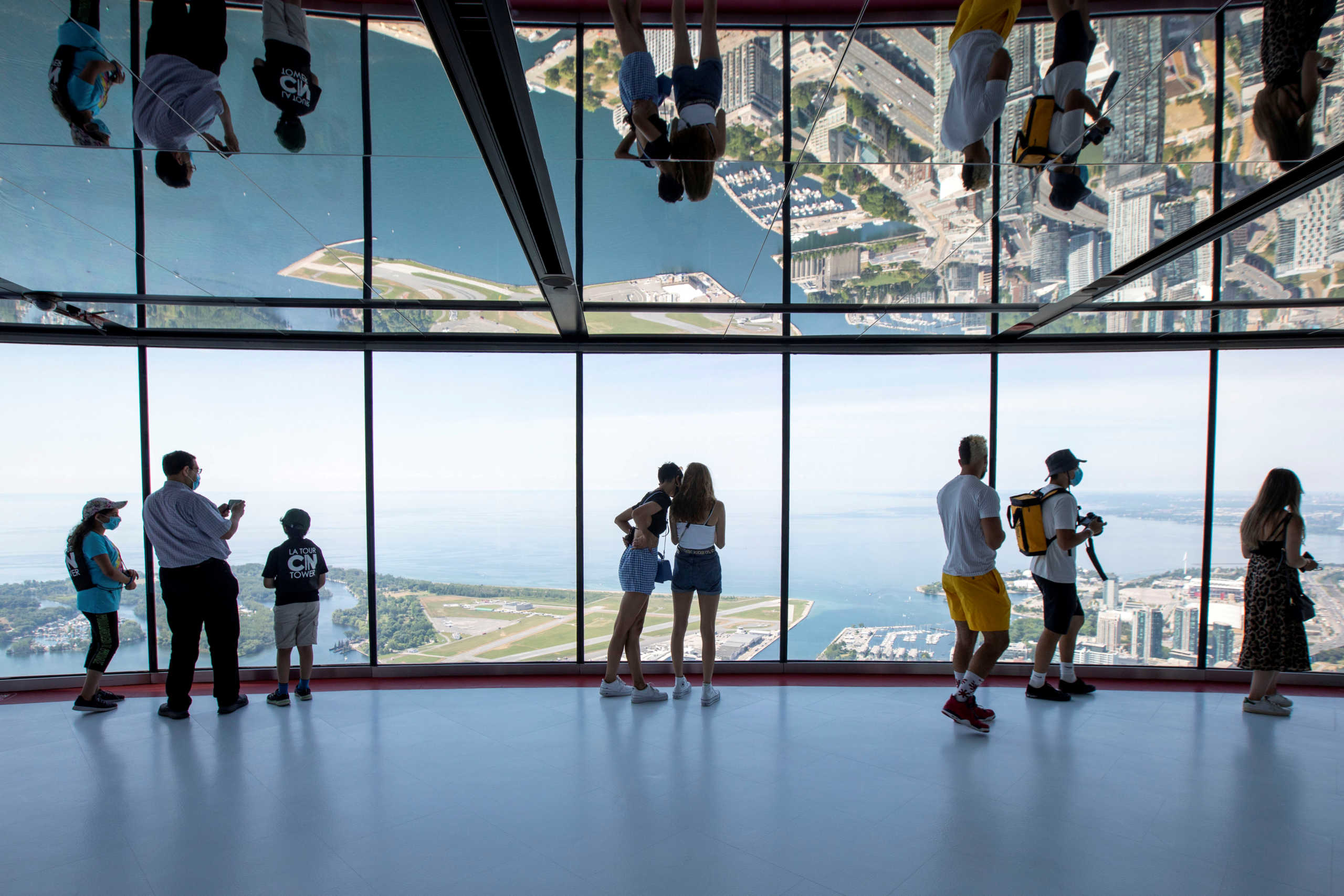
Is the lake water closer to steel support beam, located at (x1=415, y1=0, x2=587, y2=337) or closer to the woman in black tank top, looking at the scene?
the woman in black tank top

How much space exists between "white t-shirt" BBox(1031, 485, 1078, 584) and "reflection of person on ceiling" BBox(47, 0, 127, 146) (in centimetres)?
542

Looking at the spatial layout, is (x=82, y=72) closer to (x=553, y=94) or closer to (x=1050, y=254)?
(x=553, y=94)

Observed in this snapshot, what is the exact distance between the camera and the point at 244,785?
298 cm

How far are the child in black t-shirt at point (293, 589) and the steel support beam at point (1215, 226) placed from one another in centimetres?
566

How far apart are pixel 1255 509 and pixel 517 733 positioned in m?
5.05

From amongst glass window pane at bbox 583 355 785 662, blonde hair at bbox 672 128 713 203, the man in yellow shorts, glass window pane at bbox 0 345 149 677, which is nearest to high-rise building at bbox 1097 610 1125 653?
the man in yellow shorts

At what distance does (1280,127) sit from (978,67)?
121cm

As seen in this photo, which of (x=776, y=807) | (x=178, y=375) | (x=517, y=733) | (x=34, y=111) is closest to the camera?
(x=34, y=111)

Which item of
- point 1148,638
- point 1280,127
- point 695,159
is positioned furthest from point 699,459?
point 1148,638

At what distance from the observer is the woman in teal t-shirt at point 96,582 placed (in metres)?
4.04

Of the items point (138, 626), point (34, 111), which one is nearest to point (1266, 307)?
point (34, 111)

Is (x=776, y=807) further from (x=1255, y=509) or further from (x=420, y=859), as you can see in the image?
(x=1255, y=509)

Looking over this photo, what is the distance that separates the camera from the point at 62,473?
4949 millimetres

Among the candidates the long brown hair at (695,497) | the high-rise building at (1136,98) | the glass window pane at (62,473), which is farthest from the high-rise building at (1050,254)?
the glass window pane at (62,473)
